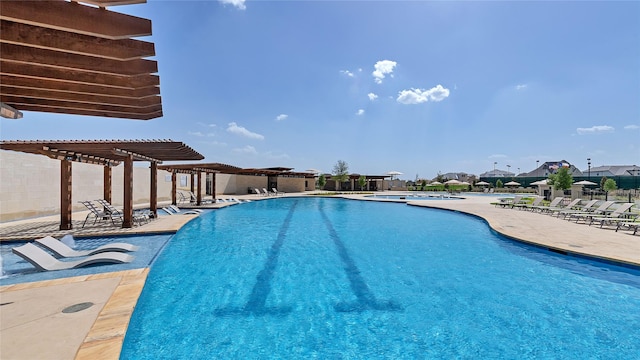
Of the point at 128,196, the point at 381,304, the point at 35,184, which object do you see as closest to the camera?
the point at 381,304

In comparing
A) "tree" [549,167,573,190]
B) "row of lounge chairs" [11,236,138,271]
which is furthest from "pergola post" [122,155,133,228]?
"tree" [549,167,573,190]

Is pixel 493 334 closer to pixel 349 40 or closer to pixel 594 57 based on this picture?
pixel 349 40

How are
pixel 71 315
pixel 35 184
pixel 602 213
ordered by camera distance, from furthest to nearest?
1. pixel 602 213
2. pixel 35 184
3. pixel 71 315

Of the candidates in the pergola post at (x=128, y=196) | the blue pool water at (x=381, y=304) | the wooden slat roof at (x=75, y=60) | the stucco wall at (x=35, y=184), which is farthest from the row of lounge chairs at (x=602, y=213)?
the stucco wall at (x=35, y=184)

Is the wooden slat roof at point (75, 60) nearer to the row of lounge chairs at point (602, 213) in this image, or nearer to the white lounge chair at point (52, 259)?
the white lounge chair at point (52, 259)

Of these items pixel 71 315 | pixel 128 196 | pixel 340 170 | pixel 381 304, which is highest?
pixel 340 170

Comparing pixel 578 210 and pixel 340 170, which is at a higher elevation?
pixel 340 170

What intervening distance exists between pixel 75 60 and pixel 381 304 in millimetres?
4556

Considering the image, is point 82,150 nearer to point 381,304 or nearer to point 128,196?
point 128,196

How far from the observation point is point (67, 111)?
3420mm

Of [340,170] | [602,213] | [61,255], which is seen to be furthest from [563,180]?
[340,170]

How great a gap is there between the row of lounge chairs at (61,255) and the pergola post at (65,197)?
3104 mm

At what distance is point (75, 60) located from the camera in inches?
86.9

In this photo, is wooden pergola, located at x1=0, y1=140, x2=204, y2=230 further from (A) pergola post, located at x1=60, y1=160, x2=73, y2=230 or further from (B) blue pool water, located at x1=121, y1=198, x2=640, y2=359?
(B) blue pool water, located at x1=121, y1=198, x2=640, y2=359
